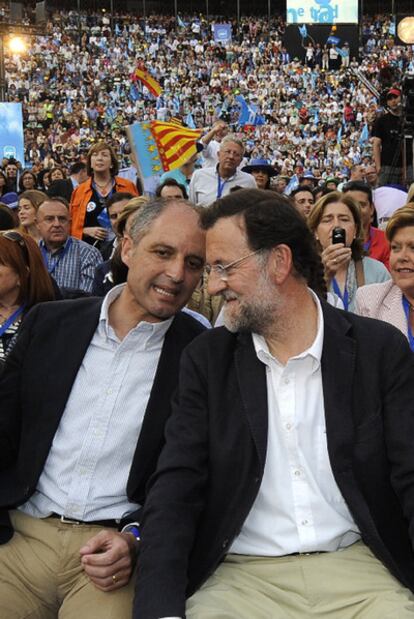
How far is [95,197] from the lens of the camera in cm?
727

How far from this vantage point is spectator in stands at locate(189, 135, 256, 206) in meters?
7.26

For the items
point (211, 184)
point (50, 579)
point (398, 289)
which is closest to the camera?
point (50, 579)

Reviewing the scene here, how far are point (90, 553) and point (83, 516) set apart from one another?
31 cm

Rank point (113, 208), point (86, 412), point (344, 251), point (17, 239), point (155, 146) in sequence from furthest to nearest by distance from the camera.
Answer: point (155, 146) < point (113, 208) < point (344, 251) < point (17, 239) < point (86, 412)

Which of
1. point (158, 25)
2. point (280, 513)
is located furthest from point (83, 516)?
point (158, 25)

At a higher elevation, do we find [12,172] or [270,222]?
[270,222]

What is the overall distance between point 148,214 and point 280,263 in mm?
584

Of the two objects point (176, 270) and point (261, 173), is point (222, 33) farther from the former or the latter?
point (176, 270)

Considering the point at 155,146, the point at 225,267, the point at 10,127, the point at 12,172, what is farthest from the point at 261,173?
the point at 10,127

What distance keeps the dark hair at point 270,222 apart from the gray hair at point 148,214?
0.31 meters

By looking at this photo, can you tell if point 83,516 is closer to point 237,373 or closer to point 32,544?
point 32,544

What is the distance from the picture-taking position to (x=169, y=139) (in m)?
8.15

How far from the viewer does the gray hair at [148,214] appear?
2.71 metres

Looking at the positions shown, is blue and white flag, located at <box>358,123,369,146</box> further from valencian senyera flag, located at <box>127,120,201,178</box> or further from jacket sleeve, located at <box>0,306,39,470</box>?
jacket sleeve, located at <box>0,306,39,470</box>
